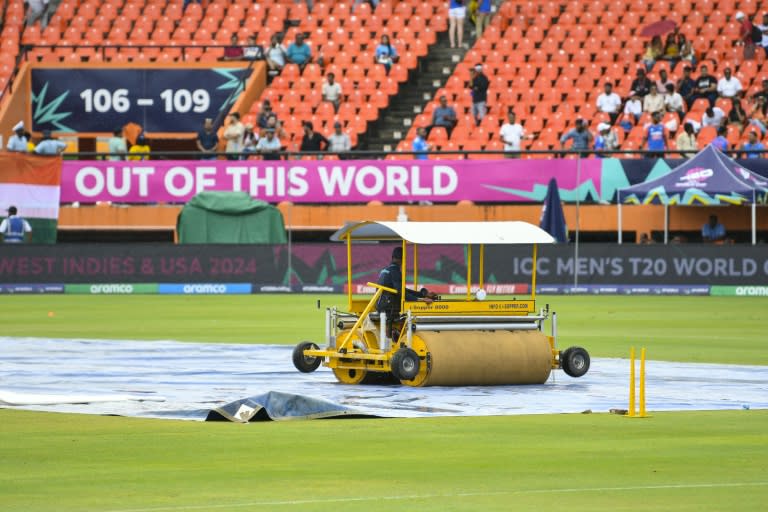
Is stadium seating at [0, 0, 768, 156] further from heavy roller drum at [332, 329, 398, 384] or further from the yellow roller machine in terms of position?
heavy roller drum at [332, 329, 398, 384]

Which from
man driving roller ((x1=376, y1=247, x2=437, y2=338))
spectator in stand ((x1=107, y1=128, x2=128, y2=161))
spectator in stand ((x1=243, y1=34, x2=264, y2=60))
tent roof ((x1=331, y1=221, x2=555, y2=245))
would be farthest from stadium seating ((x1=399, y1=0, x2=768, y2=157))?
man driving roller ((x1=376, y1=247, x2=437, y2=338))

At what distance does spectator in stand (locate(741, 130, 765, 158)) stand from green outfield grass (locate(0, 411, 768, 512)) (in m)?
26.2

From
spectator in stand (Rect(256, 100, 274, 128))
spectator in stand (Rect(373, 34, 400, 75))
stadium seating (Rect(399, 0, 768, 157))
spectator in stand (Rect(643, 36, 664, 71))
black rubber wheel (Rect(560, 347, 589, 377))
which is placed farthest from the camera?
spectator in stand (Rect(373, 34, 400, 75))

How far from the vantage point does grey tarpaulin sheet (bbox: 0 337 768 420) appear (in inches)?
620

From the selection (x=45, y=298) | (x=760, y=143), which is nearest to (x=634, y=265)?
(x=760, y=143)

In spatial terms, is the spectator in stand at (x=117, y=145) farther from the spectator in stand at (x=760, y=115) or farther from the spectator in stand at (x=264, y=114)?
the spectator in stand at (x=760, y=115)

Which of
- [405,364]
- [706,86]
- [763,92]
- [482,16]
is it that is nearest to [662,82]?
[706,86]

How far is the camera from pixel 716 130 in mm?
43312

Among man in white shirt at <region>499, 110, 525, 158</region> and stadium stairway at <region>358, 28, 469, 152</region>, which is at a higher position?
stadium stairway at <region>358, 28, 469, 152</region>

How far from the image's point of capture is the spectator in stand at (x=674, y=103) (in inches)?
1730

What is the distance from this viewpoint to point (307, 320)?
32062 millimetres

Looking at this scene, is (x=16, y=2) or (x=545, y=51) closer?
(x=545, y=51)

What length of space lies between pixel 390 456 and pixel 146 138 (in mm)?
40281

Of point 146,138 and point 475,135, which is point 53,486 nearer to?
point 475,135
